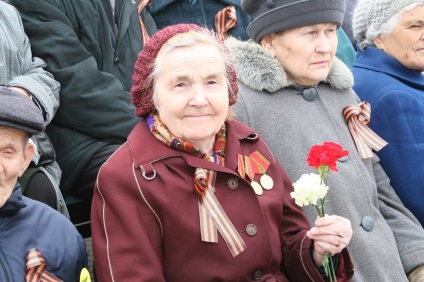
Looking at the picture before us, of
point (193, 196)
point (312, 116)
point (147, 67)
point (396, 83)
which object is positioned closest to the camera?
point (193, 196)

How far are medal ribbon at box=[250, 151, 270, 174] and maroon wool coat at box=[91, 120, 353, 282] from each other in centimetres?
13

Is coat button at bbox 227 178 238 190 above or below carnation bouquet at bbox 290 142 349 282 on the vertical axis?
below

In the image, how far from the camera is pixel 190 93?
3.03 metres

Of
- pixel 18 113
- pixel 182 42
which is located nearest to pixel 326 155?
pixel 182 42

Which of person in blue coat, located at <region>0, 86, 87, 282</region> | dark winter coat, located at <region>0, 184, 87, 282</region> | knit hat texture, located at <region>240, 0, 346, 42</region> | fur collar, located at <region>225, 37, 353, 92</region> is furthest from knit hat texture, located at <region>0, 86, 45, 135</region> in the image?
knit hat texture, located at <region>240, 0, 346, 42</region>

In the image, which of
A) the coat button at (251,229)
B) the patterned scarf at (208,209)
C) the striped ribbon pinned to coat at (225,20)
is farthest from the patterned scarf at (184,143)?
the striped ribbon pinned to coat at (225,20)

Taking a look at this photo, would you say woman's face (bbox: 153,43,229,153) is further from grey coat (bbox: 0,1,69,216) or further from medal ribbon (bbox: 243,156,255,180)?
grey coat (bbox: 0,1,69,216)

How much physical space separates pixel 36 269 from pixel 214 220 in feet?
2.31

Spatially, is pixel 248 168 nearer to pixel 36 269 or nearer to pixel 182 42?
pixel 182 42

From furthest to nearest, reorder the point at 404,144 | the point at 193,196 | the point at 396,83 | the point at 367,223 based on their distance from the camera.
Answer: the point at 396,83 → the point at 404,144 → the point at 367,223 → the point at 193,196

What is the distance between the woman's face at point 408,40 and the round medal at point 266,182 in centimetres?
158

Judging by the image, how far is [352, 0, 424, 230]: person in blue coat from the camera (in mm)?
4031

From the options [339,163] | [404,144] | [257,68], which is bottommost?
[404,144]

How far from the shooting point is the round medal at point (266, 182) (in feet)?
10.5
